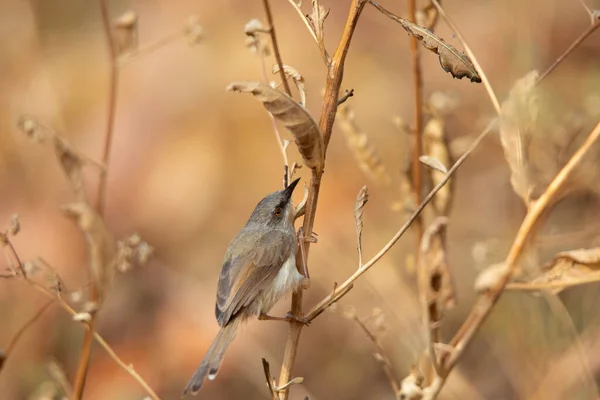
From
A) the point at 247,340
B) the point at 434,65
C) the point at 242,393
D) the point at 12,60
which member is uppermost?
the point at 12,60

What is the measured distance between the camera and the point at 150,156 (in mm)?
7355

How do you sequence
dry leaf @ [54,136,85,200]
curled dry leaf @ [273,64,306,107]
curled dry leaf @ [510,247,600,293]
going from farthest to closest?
curled dry leaf @ [273,64,306,107]
curled dry leaf @ [510,247,600,293]
dry leaf @ [54,136,85,200]

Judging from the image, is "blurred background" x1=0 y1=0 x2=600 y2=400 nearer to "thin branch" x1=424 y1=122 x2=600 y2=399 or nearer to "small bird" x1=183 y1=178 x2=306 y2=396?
"small bird" x1=183 y1=178 x2=306 y2=396

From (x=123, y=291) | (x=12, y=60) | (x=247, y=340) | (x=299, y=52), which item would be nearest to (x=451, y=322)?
(x=247, y=340)

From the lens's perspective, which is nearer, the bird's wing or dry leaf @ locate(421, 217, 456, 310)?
dry leaf @ locate(421, 217, 456, 310)

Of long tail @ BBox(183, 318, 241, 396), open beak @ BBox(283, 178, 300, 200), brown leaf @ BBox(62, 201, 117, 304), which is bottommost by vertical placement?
long tail @ BBox(183, 318, 241, 396)

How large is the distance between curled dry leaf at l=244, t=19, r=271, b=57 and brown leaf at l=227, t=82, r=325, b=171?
0.26m

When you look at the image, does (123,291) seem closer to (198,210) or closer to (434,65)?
(198,210)

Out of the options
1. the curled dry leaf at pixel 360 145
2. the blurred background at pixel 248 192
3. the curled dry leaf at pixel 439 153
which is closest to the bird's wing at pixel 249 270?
the blurred background at pixel 248 192

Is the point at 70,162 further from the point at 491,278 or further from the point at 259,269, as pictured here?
the point at 259,269

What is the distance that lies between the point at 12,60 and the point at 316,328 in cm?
407

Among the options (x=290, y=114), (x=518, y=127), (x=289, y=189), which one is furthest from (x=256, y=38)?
(x=289, y=189)

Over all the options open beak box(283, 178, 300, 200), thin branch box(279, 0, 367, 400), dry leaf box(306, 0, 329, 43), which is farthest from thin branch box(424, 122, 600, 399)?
open beak box(283, 178, 300, 200)

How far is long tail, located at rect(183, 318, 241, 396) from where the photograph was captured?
2580 mm
